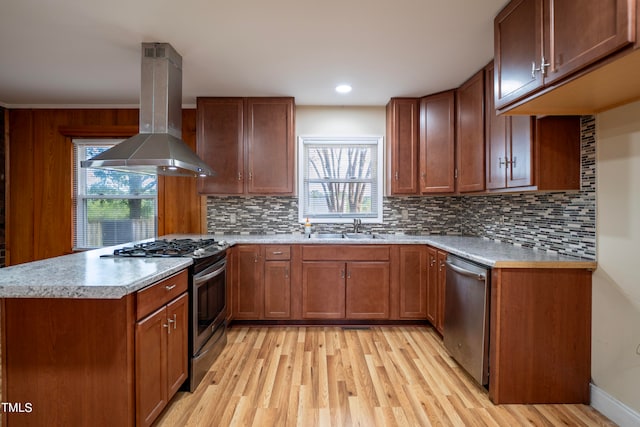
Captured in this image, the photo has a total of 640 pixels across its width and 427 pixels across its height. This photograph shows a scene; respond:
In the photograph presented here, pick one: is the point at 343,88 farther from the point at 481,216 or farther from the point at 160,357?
the point at 160,357

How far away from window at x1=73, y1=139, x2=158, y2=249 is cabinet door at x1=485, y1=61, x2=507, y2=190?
3569 millimetres

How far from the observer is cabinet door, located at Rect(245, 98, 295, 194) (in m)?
3.39

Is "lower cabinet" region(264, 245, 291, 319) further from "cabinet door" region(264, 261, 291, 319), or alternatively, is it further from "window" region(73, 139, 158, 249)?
"window" region(73, 139, 158, 249)

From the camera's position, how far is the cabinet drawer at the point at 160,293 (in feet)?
5.01

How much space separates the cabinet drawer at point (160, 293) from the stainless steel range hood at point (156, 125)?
0.81m

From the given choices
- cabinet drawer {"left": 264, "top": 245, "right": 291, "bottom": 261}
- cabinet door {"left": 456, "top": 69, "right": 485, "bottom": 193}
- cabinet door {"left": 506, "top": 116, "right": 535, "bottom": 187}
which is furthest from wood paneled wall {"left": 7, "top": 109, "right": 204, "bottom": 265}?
cabinet door {"left": 506, "top": 116, "right": 535, "bottom": 187}

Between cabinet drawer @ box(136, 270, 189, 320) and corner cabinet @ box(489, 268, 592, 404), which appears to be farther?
corner cabinet @ box(489, 268, 592, 404)

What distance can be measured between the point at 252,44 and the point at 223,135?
1279mm

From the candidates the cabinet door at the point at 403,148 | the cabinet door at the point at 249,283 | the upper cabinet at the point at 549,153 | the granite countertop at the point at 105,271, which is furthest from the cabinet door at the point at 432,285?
the cabinet door at the point at 249,283

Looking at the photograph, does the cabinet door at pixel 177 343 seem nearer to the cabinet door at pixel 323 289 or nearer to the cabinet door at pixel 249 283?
the cabinet door at pixel 249 283

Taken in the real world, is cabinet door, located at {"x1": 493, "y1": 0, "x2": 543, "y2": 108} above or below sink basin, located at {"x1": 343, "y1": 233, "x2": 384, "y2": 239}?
above

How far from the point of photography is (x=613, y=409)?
5.94 feet

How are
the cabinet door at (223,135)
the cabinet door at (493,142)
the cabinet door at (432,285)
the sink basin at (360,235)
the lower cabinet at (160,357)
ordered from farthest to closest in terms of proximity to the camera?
1. the sink basin at (360,235)
2. the cabinet door at (223,135)
3. the cabinet door at (432,285)
4. the cabinet door at (493,142)
5. the lower cabinet at (160,357)

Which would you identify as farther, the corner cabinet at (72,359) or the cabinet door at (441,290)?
the cabinet door at (441,290)
